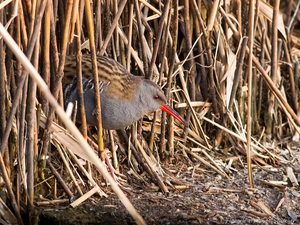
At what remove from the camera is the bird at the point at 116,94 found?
4853 mm

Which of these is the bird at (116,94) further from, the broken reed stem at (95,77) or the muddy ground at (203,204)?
the muddy ground at (203,204)

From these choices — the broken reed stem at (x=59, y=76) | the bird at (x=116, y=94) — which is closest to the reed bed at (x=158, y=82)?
the broken reed stem at (x=59, y=76)

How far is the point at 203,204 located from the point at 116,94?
880 millimetres

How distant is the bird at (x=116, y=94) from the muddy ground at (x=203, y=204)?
450 mm

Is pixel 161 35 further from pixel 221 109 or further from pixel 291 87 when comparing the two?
pixel 291 87

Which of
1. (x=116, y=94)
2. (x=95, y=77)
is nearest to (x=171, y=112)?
(x=116, y=94)

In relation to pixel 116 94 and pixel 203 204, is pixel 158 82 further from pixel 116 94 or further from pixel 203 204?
pixel 203 204

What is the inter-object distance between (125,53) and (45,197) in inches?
46.1

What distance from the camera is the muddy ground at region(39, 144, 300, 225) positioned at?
4602 millimetres

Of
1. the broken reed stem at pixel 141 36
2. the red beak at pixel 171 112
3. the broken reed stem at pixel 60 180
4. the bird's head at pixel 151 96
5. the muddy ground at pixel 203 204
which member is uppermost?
the broken reed stem at pixel 141 36

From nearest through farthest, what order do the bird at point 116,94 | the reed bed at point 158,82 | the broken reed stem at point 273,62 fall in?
the reed bed at point 158,82 < the bird at point 116,94 < the broken reed stem at point 273,62

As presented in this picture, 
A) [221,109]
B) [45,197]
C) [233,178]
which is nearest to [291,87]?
[221,109]

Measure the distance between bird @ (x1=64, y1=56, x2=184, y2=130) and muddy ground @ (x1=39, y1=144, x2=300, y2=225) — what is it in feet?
1.48

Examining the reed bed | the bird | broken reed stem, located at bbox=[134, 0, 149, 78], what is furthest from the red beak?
broken reed stem, located at bbox=[134, 0, 149, 78]
